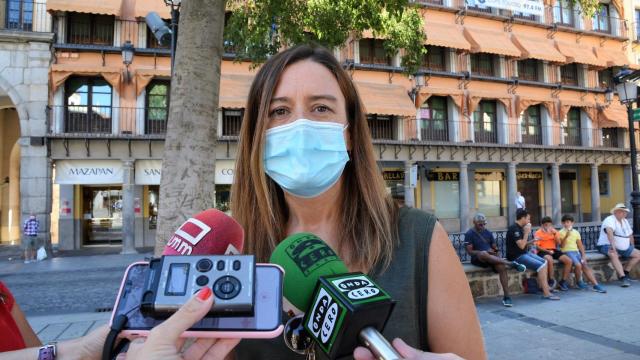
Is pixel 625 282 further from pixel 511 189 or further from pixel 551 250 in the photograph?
pixel 511 189

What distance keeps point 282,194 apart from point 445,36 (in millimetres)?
21289

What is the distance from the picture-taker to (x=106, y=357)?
1045mm

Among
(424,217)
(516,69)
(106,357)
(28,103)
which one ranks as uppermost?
(516,69)

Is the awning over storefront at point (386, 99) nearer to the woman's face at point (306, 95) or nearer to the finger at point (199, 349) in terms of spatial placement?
the woman's face at point (306, 95)

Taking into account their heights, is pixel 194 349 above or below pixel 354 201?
below

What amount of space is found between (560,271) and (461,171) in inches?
545

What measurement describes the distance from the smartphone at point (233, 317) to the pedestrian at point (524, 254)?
7.68 metres

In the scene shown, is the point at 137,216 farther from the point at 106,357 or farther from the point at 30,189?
the point at 106,357

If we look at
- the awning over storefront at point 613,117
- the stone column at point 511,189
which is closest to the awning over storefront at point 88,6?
the stone column at point 511,189

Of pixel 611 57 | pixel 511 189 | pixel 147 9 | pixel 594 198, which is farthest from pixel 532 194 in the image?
pixel 147 9

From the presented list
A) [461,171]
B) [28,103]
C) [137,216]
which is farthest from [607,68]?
[28,103]

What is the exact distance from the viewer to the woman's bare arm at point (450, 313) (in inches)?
52.8

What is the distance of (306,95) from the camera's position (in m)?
1.68

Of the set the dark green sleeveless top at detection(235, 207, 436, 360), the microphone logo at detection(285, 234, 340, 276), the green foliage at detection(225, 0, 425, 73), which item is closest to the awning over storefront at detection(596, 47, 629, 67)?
the green foliage at detection(225, 0, 425, 73)
